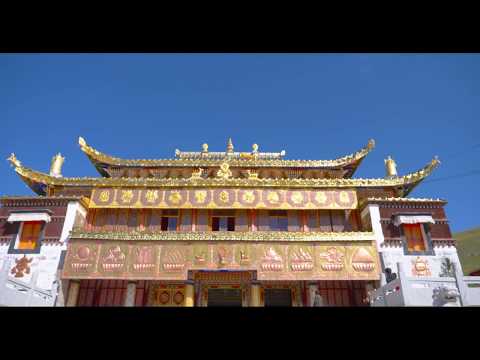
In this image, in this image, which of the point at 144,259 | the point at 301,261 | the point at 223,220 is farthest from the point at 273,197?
the point at 144,259

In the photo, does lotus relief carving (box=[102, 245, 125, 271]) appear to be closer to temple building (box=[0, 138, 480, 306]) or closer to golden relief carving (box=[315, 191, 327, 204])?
temple building (box=[0, 138, 480, 306])

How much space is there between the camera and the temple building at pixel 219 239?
45.5 feet

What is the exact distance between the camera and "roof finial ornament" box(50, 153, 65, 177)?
16.8m

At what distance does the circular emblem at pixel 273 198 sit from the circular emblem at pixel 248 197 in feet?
1.23

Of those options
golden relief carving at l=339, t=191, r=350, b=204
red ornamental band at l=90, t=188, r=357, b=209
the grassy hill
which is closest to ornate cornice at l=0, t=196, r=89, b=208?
red ornamental band at l=90, t=188, r=357, b=209

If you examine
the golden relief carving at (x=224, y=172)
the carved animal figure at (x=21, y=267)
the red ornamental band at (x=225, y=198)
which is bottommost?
the carved animal figure at (x=21, y=267)

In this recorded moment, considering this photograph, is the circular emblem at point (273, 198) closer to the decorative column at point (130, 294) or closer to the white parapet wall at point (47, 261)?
the decorative column at point (130, 294)

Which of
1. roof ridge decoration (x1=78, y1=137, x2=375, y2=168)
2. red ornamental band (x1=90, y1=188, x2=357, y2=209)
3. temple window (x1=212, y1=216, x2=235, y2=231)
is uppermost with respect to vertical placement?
roof ridge decoration (x1=78, y1=137, x2=375, y2=168)

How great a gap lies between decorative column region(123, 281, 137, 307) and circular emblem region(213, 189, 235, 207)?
5025 millimetres

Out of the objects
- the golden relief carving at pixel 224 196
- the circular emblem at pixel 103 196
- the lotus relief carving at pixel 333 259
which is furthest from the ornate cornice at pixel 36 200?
the lotus relief carving at pixel 333 259

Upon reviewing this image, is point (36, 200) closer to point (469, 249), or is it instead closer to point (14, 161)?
point (14, 161)

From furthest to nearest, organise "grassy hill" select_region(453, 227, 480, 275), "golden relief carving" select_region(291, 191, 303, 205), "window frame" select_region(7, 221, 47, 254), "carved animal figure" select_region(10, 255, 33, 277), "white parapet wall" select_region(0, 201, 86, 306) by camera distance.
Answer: "grassy hill" select_region(453, 227, 480, 275), "golden relief carving" select_region(291, 191, 303, 205), "window frame" select_region(7, 221, 47, 254), "carved animal figure" select_region(10, 255, 33, 277), "white parapet wall" select_region(0, 201, 86, 306)
